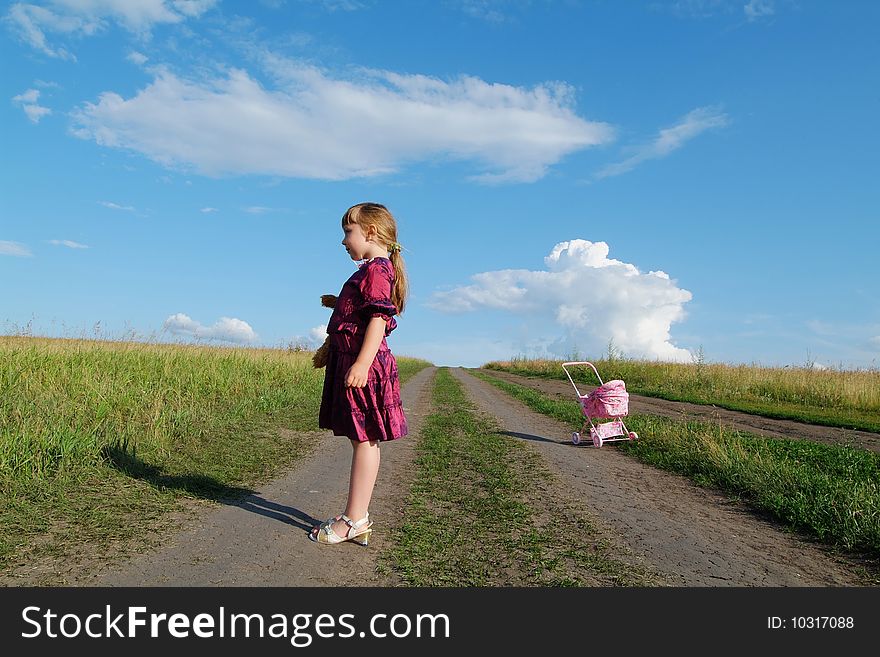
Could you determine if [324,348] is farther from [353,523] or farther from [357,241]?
[353,523]

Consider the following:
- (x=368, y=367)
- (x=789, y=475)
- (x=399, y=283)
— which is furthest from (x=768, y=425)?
(x=368, y=367)

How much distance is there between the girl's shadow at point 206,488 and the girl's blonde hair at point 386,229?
1.75m

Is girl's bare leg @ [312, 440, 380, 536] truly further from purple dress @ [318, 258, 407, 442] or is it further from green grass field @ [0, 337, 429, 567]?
green grass field @ [0, 337, 429, 567]

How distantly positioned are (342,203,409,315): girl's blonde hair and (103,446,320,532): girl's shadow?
175cm

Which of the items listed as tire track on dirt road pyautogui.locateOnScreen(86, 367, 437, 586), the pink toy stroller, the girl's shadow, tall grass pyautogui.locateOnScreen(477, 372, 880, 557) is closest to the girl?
tire track on dirt road pyautogui.locateOnScreen(86, 367, 437, 586)

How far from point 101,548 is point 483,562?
7.42 feet

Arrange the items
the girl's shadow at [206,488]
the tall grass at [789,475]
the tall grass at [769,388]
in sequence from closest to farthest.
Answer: the girl's shadow at [206,488] → the tall grass at [789,475] → the tall grass at [769,388]

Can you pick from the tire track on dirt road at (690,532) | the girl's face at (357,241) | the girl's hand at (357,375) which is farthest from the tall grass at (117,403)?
the tire track on dirt road at (690,532)

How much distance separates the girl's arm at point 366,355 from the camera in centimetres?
375

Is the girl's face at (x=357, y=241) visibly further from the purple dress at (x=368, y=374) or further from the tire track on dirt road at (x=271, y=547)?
the tire track on dirt road at (x=271, y=547)

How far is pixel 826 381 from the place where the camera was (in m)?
20.5

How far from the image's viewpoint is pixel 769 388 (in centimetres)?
2169
